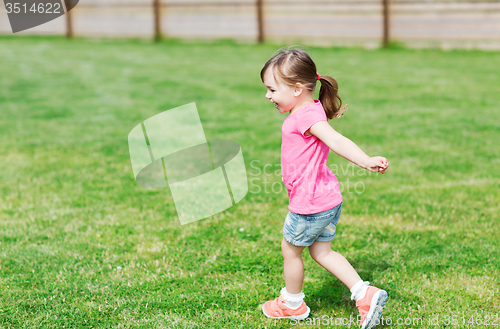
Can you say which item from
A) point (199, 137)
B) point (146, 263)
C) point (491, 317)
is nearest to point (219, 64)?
point (199, 137)

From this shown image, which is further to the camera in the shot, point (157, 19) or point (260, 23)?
point (157, 19)

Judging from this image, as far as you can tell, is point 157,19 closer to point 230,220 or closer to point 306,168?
point 230,220

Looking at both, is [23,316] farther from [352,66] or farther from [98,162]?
[352,66]

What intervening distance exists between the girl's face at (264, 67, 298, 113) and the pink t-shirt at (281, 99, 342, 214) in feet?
0.20

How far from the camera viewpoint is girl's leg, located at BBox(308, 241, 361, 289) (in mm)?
2689

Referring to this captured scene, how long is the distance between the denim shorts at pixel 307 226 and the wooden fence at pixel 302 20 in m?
14.3

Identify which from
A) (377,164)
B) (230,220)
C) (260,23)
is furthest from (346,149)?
(260,23)

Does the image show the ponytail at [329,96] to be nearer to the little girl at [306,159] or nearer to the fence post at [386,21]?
the little girl at [306,159]

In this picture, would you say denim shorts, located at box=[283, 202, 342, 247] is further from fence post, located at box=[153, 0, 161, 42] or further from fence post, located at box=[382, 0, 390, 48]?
fence post, located at box=[153, 0, 161, 42]

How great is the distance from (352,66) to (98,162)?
809 cm

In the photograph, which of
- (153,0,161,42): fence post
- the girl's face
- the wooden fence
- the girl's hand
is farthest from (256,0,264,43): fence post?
the girl's hand

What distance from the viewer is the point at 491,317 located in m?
2.77

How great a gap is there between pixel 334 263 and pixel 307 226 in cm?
29

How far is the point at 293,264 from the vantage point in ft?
8.96
